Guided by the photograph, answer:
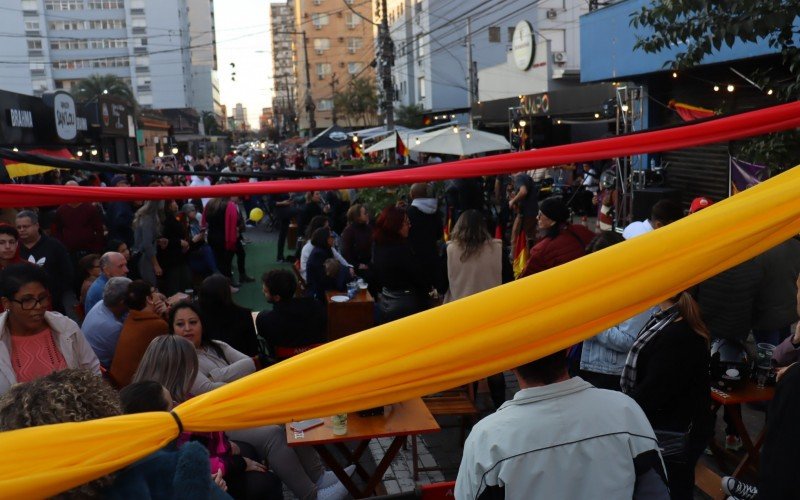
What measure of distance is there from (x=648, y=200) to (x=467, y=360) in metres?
10.5

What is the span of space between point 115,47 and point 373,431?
326 feet

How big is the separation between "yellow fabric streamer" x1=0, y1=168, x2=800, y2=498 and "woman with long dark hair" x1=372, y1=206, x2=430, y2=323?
4.22 meters

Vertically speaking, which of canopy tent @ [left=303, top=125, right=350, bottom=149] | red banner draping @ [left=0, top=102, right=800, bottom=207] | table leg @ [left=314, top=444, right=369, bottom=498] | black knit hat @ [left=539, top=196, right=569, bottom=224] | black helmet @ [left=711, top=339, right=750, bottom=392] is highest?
canopy tent @ [left=303, top=125, right=350, bottom=149]

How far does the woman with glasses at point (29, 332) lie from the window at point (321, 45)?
91.6 meters

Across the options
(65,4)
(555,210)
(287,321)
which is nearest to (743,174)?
(555,210)

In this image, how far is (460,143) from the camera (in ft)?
45.4

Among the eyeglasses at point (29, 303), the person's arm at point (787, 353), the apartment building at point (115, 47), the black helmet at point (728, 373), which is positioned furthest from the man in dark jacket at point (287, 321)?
the apartment building at point (115, 47)

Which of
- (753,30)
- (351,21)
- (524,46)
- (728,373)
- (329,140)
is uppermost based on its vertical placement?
(351,21)

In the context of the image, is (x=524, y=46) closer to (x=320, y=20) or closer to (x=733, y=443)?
(x=733, y=443)

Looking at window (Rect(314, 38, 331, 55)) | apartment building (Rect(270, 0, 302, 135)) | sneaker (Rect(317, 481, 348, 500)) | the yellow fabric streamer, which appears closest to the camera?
the yellow fabric streamer

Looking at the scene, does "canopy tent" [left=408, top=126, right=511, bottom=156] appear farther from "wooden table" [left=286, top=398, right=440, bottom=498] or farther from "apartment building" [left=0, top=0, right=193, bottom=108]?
"apartment building" [left=0, top=0, right=193, bottom=108]

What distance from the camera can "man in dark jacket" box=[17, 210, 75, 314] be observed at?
6.67 m

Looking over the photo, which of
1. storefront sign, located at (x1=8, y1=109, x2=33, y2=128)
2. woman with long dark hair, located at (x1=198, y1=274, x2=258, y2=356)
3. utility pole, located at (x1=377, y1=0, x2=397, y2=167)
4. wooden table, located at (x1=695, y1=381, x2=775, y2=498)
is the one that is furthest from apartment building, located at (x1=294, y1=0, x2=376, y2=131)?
wooden table, located at (x1=695, y1=381, x2=775, y2=498)

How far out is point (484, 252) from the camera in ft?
19.9
